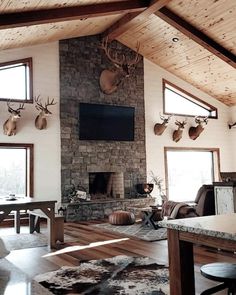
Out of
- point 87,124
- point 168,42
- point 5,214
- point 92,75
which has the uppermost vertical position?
point 168,42

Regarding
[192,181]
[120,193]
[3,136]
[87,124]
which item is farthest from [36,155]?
[192,181]

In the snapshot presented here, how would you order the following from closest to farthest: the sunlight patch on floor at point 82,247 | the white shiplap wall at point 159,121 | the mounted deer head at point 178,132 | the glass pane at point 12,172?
the sunlight patch on floor at point 82,247
the glass pane at point 12,172
the white shiplap wall at point 159,121
the mounted deer head at point 178,132

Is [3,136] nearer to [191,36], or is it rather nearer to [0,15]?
[0,15]

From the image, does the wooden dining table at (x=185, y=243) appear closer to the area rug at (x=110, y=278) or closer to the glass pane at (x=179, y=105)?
the area rug at (x=110, y=278)

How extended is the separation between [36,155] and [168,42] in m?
4.55

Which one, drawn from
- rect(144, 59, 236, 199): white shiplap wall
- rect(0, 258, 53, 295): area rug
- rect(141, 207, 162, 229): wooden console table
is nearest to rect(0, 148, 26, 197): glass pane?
rect(141, 207, 162, 229): wooden console table

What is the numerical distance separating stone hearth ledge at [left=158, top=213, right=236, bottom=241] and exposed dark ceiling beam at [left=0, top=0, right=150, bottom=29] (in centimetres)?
503

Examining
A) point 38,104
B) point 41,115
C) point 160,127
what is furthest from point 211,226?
point 160,127

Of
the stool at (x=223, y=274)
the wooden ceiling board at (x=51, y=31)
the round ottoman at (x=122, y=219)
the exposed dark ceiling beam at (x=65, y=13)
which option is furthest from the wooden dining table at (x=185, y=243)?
the wooden ceiling board at (x=51, y=31)

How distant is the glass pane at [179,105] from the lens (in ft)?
35.7

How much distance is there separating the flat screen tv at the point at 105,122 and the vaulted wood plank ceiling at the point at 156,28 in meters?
1.90

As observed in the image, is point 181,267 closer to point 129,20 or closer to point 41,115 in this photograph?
point 41,115

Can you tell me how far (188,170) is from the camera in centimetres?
1105

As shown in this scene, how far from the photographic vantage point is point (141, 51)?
10164mm
